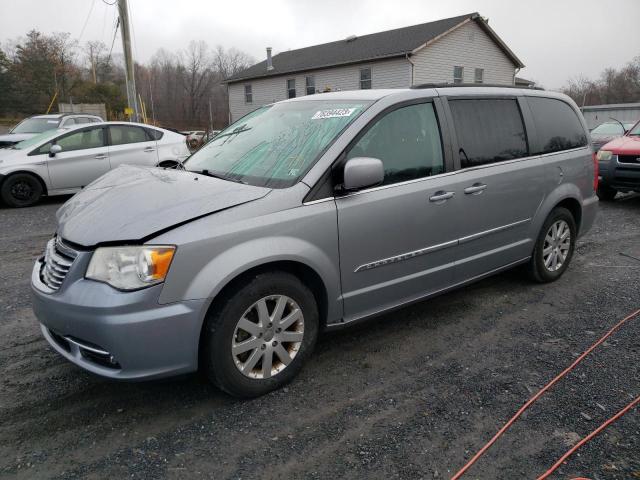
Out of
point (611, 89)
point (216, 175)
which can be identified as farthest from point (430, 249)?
point (611, 89)

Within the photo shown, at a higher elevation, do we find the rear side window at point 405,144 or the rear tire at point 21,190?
the rear side window at point 405,144

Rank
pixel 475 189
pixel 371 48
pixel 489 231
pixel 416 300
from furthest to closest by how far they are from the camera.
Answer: pixel 371 48, pixel 489 231, pixel 475 189, pixel 416 300

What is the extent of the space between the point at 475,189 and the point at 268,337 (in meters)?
1.95

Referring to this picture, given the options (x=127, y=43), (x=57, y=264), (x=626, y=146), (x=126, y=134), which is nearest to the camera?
(x=57, y=264)

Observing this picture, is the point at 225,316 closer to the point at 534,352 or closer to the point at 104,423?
the point at 104,423

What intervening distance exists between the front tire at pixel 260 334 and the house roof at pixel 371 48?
75.8ft

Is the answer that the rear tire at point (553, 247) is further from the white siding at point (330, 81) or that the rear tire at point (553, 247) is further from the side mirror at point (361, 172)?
the white siding at point (330, 81)

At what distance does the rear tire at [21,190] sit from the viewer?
8492 millimetres

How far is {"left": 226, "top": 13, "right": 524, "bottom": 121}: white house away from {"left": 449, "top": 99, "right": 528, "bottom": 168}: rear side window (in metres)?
18.7

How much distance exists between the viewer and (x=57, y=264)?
8.87 ft

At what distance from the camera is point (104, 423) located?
2.69 meters

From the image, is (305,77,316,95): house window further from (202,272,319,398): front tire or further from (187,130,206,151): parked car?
(202,272,319,398): front tire

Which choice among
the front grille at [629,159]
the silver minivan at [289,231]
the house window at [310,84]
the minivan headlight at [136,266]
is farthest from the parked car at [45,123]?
the house window at [310,84]

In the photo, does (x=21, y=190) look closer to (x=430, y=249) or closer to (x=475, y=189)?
(x=430, y=249)
